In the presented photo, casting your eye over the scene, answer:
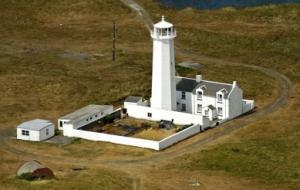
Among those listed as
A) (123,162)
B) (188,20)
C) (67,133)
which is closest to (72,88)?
(67,133)

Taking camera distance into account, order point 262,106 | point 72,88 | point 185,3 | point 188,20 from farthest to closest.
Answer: point 185,3 → point 188,20 → point 72,88 → point 262,106

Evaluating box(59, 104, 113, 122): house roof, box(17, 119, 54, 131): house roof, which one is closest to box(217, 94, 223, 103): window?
box(59, 104, 113, 122): house roof

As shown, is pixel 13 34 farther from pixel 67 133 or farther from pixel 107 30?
pixel 67 133

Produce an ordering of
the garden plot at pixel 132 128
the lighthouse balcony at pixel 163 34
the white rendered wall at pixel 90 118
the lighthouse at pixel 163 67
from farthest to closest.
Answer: the lighthouse at pixel 163 67 → the lighthouse balcony at pixel 163 34 → the white rendered wall at pixel 90 118 → the garden plot at pixel 132 128

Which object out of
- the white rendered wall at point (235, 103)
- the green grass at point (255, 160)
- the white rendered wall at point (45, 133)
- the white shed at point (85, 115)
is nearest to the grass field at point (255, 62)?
the green grass at point (255, 160)

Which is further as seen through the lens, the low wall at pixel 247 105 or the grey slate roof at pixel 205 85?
the low wall at pixel 247 105

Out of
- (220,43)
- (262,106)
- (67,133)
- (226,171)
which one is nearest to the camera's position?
(226,171)

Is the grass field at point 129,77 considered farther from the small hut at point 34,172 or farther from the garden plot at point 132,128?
the garden plot at point 132,128
